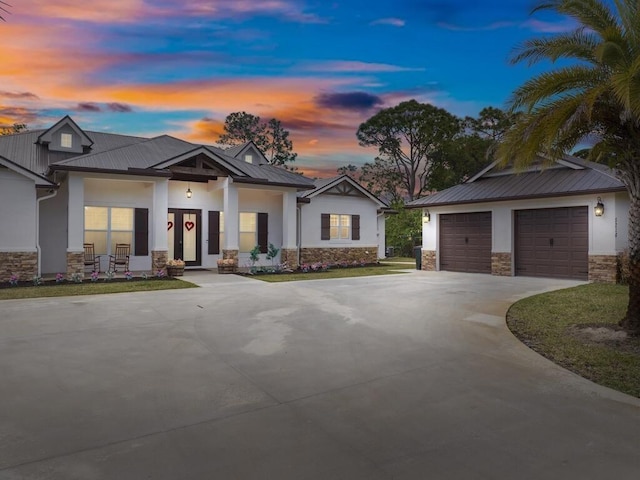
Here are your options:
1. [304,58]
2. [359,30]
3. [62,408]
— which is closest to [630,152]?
[62,408]

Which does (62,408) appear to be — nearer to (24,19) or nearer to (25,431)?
(25,431)

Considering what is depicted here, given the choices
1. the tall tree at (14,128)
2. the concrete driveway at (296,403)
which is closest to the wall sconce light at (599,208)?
the concrete driveway at (296,403)

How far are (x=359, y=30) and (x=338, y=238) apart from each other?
362 inches

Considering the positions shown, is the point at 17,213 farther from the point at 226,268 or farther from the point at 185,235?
the point at 226,268

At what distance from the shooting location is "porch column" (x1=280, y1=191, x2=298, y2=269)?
17625mm

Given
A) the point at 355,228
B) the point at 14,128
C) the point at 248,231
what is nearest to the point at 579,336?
the point at 248,231

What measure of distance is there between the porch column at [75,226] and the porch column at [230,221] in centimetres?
474

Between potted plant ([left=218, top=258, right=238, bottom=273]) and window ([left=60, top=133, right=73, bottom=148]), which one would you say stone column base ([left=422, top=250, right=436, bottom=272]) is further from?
window ([left=60, top=133, right=73, bottom=148])

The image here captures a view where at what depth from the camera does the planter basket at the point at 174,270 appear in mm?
14219

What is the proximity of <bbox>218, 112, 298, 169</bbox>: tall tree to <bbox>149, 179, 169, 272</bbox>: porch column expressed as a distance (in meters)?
24.4

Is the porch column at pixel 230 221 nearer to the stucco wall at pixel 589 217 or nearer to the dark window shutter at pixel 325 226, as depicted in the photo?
the dark window shutter at pixel 325 226

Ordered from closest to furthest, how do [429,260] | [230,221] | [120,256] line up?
[120,256] < [230,221] < [429,260]

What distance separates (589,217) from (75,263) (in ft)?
52.7

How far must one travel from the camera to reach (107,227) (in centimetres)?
1511
